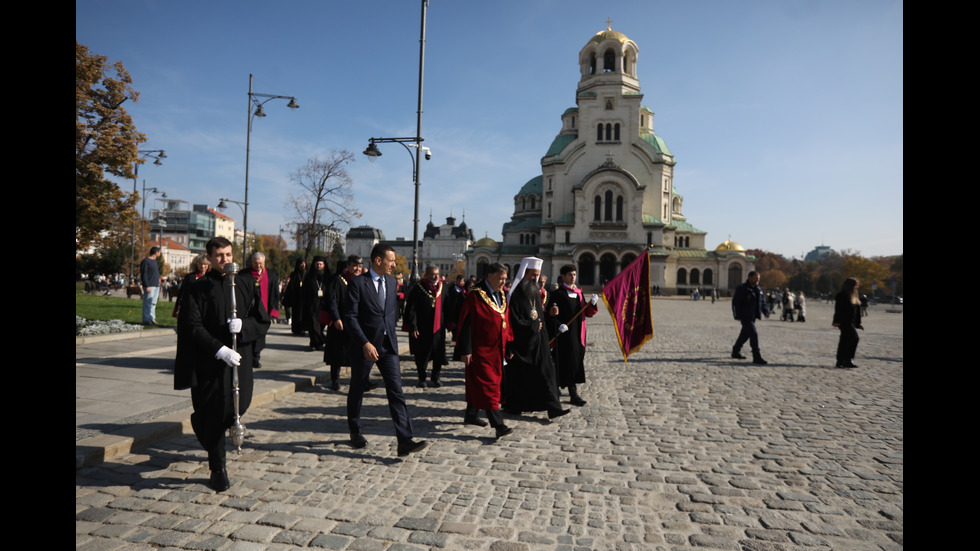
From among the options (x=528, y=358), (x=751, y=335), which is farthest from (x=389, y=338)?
(x=751, y=335)

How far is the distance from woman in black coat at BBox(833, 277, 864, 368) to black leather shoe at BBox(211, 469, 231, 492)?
11.8 metres

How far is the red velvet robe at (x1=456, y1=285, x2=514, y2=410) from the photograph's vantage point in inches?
240

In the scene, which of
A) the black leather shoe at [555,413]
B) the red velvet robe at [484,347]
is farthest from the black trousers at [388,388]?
the black leather shoe at [555,413]

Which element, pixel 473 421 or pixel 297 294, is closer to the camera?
pixel 473 421

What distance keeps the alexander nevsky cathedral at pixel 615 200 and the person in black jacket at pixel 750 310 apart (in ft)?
167

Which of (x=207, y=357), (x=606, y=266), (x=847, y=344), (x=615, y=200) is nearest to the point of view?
(x=207, y=357)

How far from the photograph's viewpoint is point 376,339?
17.8 feet

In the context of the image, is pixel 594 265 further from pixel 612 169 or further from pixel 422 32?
pixel 422 32

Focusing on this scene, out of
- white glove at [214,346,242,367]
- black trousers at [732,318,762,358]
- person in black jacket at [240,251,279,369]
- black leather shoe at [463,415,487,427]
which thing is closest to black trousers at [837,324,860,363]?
black trousers at [732,318,762,358]

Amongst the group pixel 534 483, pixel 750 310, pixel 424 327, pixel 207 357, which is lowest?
pixel 534 483

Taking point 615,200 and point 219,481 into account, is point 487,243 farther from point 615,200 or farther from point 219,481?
point 219,481

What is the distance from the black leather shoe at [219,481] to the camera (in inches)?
167

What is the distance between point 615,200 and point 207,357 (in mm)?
64546
